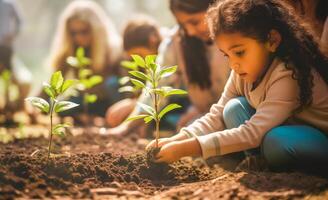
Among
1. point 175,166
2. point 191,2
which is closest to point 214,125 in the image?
point 175,166

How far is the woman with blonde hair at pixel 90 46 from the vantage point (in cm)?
629

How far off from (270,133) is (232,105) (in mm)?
405

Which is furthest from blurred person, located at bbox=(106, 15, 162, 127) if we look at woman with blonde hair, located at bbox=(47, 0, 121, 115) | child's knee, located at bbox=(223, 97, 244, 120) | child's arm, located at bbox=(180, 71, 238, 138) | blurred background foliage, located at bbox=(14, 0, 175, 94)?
blurred background foliage, located at bbox=(14, 0, 175, 94)

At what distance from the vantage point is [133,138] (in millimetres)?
4496

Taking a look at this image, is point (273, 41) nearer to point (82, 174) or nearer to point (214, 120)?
point (214, 120)

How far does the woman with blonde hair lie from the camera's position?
247 inches

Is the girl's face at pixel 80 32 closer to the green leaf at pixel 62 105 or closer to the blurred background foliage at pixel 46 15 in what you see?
the green leaf at pixel 62 105

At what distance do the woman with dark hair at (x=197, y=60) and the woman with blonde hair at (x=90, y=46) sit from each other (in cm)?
180

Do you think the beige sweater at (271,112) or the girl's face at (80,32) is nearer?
the beige sweater at (271,112)

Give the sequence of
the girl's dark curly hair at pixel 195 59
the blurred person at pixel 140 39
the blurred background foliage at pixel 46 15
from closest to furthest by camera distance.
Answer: the girl's dark curly hair at pixel 195 59
the blurred person at pixel 140 39
the blurred background foliage at pixel 46 15

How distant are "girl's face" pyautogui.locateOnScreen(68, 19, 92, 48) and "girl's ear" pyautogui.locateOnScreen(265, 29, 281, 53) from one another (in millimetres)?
3876

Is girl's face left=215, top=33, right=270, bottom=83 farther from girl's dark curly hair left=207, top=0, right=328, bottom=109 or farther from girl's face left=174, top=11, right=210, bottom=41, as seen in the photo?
girl's face left=174, top=11, right=210, bottom=41

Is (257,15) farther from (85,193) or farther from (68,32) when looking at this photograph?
(68,32)

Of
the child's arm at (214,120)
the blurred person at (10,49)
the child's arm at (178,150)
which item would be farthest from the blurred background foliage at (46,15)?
the child's arm at (178,150)
